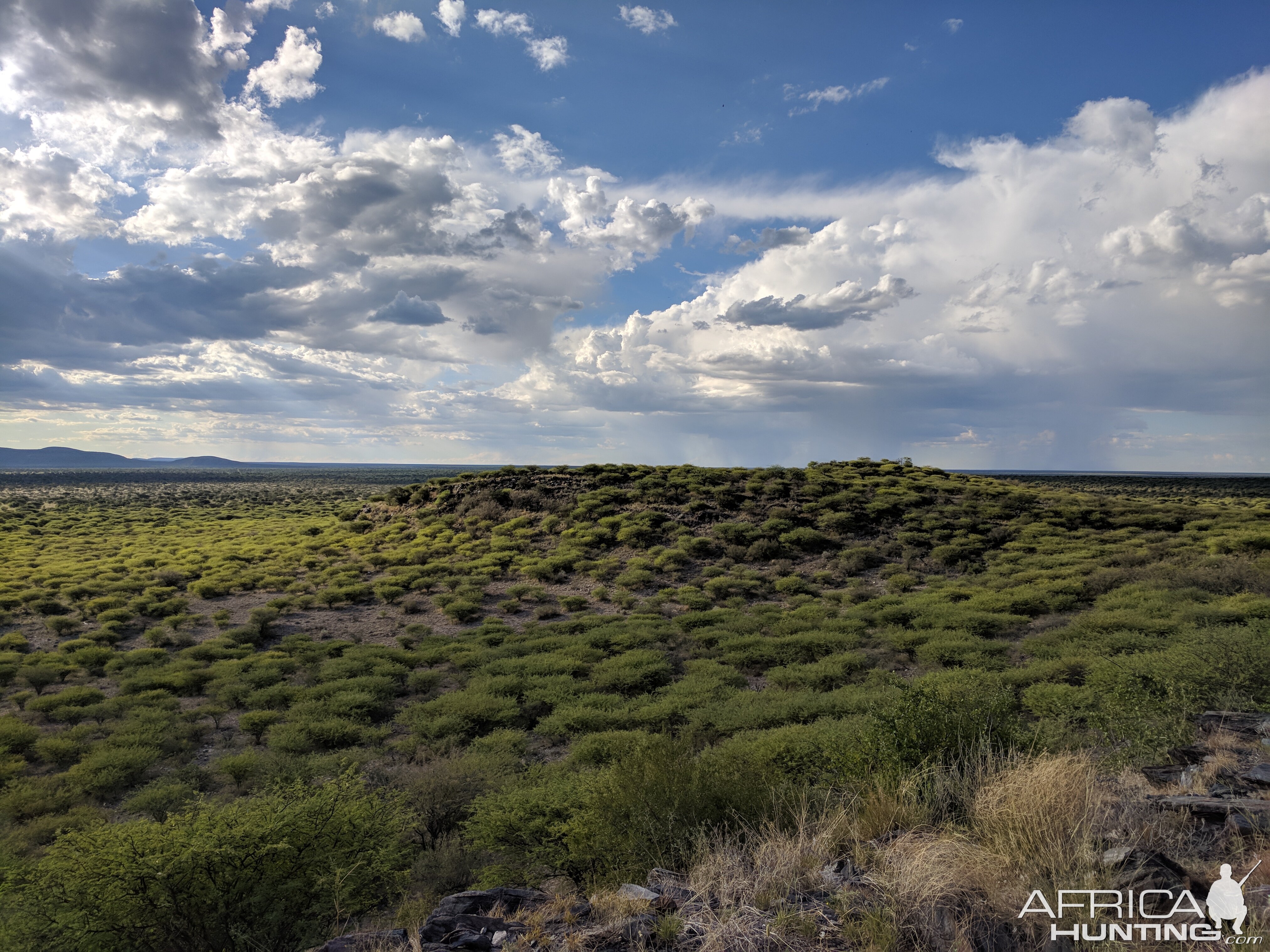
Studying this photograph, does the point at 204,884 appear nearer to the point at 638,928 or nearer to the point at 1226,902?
the point at 638,928

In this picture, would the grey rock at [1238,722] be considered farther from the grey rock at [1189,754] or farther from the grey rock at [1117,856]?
the grey rock at [1117,856]

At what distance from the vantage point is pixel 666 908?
5.54 meters

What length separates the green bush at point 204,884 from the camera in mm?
5930

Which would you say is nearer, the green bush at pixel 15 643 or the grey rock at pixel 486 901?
the grey rock at pixel 486 901

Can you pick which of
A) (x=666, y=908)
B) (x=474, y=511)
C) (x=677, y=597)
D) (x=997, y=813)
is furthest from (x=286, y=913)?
(x=474, y=511)

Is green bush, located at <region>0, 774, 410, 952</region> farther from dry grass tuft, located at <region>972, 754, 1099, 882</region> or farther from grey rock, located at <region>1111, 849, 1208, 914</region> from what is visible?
grey rock, located at <region>1111, 849, 1208, 914</region>

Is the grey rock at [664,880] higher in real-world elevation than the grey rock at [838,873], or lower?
lower

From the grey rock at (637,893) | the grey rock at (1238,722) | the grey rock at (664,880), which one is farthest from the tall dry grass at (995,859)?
the grey rock at (1238,722)

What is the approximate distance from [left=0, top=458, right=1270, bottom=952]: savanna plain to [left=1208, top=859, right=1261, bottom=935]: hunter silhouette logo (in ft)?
0.34

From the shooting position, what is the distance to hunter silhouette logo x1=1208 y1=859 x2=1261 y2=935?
4.48m

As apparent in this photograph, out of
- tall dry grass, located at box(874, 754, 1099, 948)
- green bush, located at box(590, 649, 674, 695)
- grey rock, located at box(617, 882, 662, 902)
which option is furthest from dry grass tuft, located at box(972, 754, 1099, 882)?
green bush, located at box(590, 649, 674, 695)

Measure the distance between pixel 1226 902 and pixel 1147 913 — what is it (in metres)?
0.52

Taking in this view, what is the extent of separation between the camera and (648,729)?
43.8ft

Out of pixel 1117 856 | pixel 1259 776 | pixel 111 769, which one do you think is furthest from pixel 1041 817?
pixel 111 769
